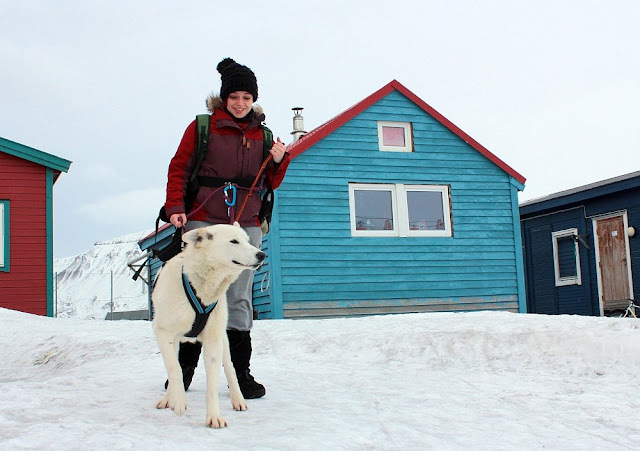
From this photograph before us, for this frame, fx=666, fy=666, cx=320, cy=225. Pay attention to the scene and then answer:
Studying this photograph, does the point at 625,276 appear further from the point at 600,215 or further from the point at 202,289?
the point at 202,289

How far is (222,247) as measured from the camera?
11.8 feet

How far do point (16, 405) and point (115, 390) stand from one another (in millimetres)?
747

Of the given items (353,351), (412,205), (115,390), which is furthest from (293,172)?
(115,390)

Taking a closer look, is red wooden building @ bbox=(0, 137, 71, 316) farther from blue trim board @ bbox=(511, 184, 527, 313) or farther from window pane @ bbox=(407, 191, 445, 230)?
blue trim board @ bbox=(511, 184, 527, 313)

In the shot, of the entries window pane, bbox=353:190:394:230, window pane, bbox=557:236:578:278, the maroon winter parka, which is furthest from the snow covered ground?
window pane, bbox=557:236:578:278

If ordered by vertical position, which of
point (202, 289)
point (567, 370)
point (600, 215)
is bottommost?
point (567, 370)

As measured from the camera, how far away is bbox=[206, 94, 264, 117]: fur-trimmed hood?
440 centimetres

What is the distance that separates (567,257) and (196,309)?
15.9m

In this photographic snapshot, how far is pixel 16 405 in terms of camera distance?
3.74 metres

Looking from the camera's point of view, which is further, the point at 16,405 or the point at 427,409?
the point at 427,409

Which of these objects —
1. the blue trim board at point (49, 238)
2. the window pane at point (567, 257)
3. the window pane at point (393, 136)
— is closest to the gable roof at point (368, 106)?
the window pane at point (393, 136)

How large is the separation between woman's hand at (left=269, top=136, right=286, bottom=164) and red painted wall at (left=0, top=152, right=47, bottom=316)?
10113 millimetres

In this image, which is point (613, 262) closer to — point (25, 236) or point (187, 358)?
point (25, 236)

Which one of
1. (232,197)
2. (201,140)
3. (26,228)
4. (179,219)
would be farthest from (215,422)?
(26,228)
